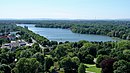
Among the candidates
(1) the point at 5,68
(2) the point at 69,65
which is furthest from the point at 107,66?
(1) the point at 5,68

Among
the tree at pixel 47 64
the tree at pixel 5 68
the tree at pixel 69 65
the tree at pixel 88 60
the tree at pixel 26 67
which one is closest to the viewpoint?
the tree at pixel 26 67

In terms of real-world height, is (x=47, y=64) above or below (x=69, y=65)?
below

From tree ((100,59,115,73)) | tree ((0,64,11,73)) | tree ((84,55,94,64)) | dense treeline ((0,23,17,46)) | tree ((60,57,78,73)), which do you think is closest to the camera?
tree ((0,64,11,73))

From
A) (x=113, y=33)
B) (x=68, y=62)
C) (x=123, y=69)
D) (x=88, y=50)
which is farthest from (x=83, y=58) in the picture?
(x=113, y=33)

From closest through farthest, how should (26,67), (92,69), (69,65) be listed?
1. (26,67)
2. (69,65)
3. (92,69)

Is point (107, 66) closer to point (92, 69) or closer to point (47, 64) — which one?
point (92, 69)

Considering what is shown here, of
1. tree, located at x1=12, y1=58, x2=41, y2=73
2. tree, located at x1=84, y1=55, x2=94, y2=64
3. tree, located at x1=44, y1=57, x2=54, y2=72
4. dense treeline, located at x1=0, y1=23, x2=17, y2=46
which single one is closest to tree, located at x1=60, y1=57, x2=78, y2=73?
Result: tree, located at x1=44, y1=57, x2=54, y2=72

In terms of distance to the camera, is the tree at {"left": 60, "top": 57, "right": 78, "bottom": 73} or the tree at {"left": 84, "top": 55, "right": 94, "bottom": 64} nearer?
the tree at {"left": 60, "top": 57, "right": 78, "bottom": 73}

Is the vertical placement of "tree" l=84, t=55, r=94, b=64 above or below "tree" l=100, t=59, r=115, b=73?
below

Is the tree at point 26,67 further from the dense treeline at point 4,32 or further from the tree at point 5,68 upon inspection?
the dense treeline at point 4,32

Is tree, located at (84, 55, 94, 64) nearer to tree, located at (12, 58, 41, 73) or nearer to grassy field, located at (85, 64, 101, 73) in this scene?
grassy field, located at (85, 64, 101, 73)

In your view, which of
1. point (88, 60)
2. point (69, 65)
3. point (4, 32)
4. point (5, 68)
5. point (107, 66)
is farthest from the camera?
point (4, 32)

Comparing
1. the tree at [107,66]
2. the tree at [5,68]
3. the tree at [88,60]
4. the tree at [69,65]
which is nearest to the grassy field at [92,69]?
the tree at [88,60]
